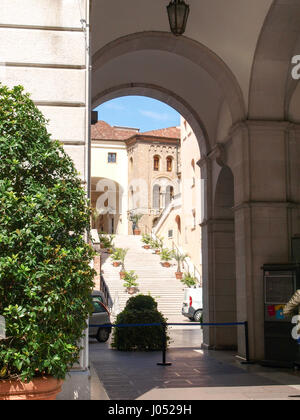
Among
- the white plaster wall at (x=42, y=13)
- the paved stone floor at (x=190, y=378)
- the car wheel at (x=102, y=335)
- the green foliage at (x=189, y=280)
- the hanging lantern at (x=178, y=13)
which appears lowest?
the car wheel at (x=102, y=335)

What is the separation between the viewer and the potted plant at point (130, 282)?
105ft

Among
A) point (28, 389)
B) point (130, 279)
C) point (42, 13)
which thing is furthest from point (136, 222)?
point (28, 389)

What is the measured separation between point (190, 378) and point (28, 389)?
608 centimetres

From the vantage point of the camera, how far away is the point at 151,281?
3484cm

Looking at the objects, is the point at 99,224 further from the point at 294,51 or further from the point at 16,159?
the point at 16,159

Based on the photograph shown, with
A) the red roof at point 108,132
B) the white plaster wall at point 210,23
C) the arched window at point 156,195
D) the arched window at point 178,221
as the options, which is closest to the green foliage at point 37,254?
the white plaster wall at point 210,23

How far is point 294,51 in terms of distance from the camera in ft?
42.1

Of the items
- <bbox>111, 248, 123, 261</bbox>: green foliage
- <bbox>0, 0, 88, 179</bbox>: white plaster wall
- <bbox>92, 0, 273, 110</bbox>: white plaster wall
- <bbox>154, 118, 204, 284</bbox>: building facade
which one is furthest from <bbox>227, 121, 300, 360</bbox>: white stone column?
<bbox>111, 248, 123, 261</bbox>: green foliage

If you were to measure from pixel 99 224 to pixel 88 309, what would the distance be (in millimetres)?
61525

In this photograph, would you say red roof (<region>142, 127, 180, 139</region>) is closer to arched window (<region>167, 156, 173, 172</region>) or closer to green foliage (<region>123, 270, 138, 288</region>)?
arched window (<region>167, 156, 173, 172</region>)

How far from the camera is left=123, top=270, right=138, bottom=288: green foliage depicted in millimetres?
32188

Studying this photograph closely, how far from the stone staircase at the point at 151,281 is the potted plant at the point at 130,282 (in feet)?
0.95

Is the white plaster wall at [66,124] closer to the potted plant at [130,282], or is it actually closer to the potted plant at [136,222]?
the potted plant at [130,282]
